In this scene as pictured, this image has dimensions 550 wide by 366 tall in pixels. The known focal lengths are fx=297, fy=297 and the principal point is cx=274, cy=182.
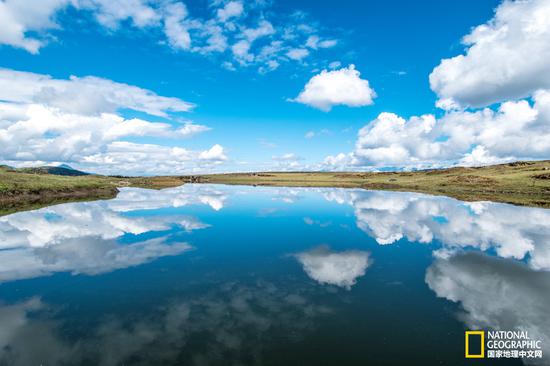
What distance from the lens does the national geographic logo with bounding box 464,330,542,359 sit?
38.9ft

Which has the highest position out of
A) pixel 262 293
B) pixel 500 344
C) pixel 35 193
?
pixel 35 193

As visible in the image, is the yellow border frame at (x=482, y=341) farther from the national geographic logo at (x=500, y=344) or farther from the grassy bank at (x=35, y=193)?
the grassy bank at (x=35, y=193)

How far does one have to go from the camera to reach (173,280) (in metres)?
18.9

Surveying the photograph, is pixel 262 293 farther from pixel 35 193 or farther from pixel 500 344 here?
pixel 35 193

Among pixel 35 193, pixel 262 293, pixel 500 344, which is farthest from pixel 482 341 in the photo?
pixel 35 193

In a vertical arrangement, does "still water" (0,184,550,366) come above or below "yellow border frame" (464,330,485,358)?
above

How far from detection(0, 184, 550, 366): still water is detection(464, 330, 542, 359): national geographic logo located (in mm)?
362

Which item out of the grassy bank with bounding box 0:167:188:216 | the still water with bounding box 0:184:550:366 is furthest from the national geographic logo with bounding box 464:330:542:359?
the grassy bank with bounding box 0:167:188:216

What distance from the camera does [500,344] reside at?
12555 millimetres

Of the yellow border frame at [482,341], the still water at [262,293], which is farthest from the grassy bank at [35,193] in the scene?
the yellow border frame at [482,341]

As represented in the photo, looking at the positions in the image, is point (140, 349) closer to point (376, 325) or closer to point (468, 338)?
point (376, 325)

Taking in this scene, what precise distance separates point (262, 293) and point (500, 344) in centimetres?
1120

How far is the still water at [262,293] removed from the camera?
1177 cm

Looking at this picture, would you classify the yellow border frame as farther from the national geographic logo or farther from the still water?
the still water
